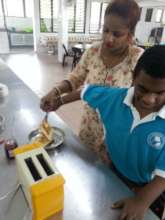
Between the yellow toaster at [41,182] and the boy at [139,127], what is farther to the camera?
the boy at [139,127]

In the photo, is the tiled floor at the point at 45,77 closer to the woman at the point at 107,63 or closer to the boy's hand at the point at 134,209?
the woman at the point at 107,63

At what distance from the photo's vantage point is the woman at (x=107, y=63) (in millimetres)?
886

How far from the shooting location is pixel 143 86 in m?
0.62

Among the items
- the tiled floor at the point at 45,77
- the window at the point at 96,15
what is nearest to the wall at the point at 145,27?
the window at the point at 96,15

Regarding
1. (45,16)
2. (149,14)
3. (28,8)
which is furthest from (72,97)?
(28,8)

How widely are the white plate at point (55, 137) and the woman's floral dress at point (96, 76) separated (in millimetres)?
205

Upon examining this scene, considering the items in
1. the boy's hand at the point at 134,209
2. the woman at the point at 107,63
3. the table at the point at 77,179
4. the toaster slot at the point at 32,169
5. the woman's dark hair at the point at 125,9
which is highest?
the woman's dark hair at the point at 125,9

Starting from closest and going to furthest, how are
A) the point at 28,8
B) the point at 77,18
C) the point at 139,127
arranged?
the point at 139,127, the point at 77,18, the point at 28,8

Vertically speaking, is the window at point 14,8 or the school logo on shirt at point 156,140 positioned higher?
the window at point 14,8

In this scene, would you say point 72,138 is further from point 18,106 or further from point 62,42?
point 62,42

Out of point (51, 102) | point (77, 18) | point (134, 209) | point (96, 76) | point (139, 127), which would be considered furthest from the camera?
point (77, 18)

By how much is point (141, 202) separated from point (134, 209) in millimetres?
31

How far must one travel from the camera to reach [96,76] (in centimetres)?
108

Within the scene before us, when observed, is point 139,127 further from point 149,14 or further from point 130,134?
point 149,14
